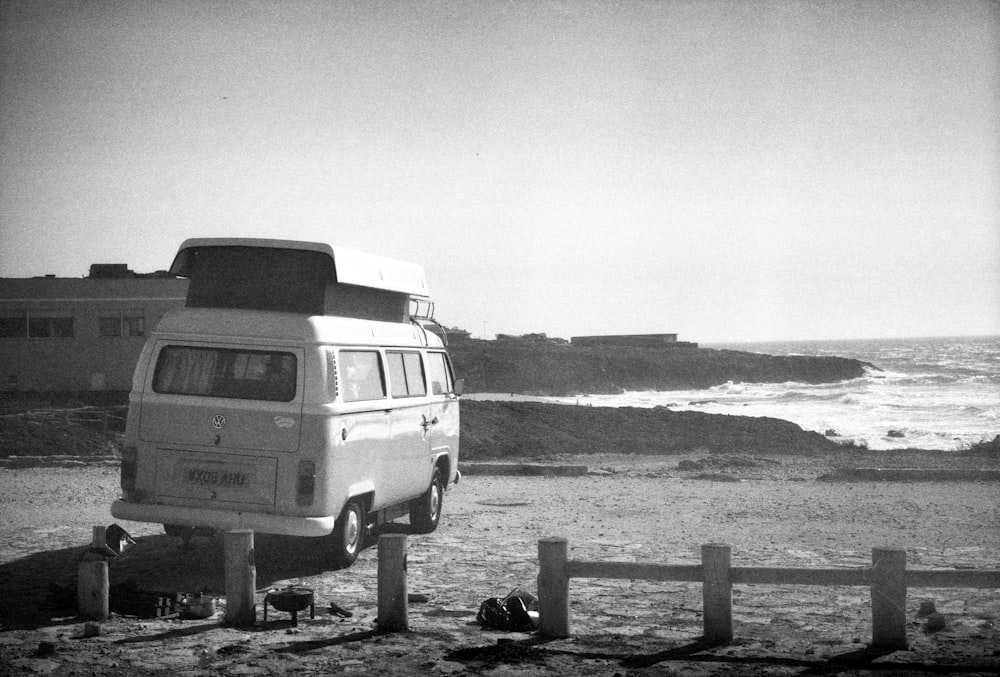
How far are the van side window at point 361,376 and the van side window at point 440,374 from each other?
5.78 ft

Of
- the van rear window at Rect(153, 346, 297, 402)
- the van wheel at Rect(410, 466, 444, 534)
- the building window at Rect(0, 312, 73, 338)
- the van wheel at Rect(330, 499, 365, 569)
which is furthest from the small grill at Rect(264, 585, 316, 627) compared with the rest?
the building window at Rect(0, 312, 73, 338)

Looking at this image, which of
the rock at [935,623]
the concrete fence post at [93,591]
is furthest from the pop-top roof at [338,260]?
the rock at [935,623]

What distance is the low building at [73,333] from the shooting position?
125ft

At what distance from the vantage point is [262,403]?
902 centimetres

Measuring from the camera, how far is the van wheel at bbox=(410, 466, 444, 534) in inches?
469

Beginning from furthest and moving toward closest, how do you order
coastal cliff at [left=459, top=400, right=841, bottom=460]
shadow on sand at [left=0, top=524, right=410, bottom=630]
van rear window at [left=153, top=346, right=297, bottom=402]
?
coastal cliff at [left=459, top=400, right=841, bottom=460]
van rear window at [left=153, top=346, right=297, bottom=402]
shadow on sand at [left=0, top=524, right=410, bottom=630]

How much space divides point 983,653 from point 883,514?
7709 mm

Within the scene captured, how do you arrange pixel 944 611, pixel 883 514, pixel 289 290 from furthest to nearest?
pixel 883 514, pixel 289 290, pixel 944 611

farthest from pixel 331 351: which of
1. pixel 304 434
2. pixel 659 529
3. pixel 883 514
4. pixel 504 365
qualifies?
pixel 504 365

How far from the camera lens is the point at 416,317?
1221cm

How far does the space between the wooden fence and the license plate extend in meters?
3.16

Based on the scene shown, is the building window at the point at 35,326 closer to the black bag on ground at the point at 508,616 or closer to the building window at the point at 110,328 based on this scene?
the building window at the point at 110,328

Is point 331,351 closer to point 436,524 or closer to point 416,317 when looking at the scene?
point 416,317

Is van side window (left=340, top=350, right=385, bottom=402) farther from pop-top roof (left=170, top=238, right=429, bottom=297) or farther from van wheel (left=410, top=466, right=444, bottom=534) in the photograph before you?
van wheel (left=410, top=466, right=444, bottom=534)
